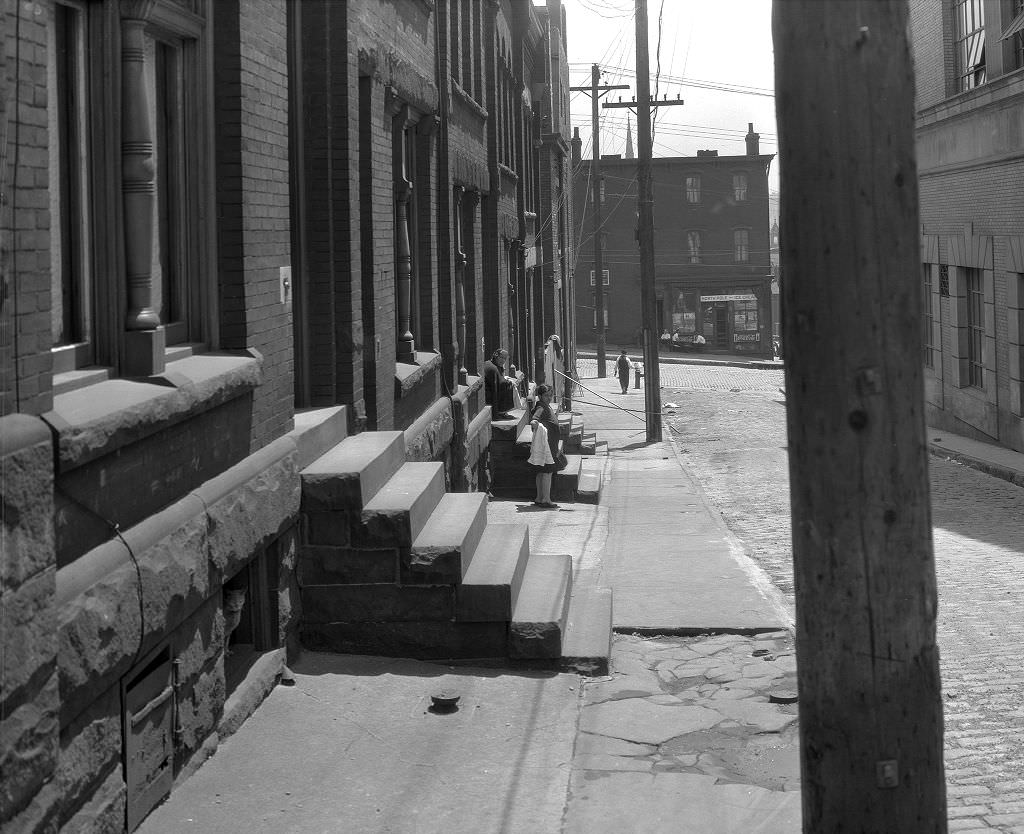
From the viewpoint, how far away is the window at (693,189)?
2746 inches

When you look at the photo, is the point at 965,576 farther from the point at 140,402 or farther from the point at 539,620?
the point at 140,402

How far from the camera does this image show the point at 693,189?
6975cm

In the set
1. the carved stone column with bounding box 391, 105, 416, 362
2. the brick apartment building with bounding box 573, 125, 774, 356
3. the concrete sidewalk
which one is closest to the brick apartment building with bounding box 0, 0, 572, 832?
the carved stone column with bounding box 391, 105, 416, 362

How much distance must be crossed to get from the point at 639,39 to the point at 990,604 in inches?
831

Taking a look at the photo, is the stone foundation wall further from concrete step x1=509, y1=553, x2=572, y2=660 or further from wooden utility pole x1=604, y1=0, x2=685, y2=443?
wooden utility pole x1=604, y1=0, x2=685, y2=443

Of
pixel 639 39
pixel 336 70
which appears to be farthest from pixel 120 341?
pixel 639 39

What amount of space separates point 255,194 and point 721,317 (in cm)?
6374

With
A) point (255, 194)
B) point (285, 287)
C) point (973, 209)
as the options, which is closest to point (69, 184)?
point (255, 194)

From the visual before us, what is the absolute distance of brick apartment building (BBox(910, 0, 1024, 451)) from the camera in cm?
2194

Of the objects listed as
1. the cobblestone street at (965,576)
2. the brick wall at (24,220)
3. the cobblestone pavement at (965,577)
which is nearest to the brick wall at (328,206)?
the cobblestone street at (965,576)

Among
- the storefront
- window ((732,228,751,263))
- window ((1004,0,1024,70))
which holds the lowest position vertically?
the storefront

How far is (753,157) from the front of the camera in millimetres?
68875

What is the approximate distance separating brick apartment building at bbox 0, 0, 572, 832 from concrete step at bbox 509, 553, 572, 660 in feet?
0.51

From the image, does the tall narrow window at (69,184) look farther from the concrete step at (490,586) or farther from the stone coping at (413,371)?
the stone coping at (413,371)
